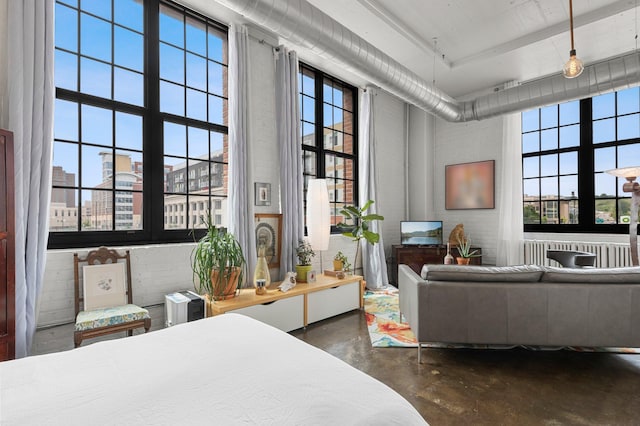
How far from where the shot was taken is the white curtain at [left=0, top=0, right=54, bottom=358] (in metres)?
2.26

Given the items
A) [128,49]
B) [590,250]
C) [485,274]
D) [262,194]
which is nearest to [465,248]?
[590,250]

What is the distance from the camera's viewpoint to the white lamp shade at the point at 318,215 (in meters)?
4.16

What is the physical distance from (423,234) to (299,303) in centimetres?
288

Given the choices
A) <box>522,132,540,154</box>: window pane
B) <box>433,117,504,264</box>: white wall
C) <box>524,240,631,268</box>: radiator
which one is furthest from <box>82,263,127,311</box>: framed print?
<box>522,132,540,154</box>: window pane

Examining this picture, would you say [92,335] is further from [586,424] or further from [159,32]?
[586,424]

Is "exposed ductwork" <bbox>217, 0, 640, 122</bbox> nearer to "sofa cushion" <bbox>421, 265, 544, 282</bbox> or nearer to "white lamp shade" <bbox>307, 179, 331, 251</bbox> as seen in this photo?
"white lamp shade" <bbox>307, 179, 331, 251</bbox>

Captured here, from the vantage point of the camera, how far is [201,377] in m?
1.09

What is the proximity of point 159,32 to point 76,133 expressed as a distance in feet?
4.32

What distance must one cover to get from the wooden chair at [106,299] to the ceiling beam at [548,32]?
16.1 ft

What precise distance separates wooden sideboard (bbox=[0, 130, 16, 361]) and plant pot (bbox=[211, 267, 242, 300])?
53.3 inches

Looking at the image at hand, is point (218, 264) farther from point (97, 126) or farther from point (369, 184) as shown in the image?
point (369, 184)

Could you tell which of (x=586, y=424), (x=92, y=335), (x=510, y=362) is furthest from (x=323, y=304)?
(x=586, y=424)

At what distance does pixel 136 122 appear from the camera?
3170 mm

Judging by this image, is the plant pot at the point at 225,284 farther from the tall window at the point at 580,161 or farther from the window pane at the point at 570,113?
the window pane at the point at 570,113
